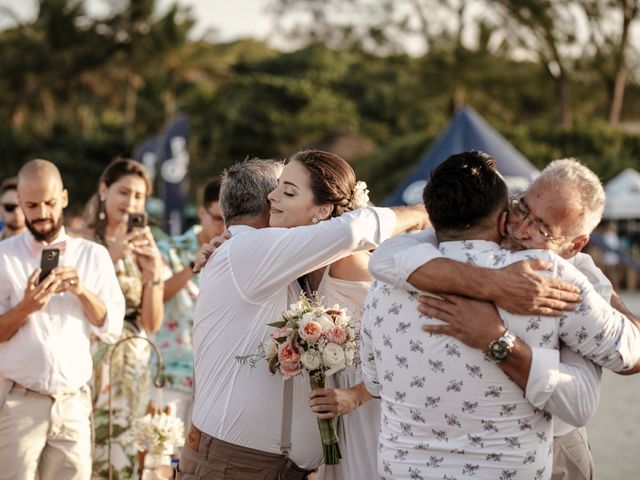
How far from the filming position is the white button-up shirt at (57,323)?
16.3 ft

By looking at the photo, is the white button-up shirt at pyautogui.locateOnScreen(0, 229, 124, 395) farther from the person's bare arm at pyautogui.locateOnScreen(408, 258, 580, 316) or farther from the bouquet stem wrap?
the person's bare arm at pyautogui.locateOnScreen(408, 258, 580, 316)

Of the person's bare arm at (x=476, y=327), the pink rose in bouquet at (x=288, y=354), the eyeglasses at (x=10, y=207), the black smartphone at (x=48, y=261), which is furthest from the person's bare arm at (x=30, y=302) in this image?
the eyeglasses at (x=10, y=207)

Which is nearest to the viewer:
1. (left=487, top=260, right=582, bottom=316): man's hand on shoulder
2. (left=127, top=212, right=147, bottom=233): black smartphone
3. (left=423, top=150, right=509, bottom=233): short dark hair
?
(left=487, top=260, right=582, bottom=316): man's hand on shoulder

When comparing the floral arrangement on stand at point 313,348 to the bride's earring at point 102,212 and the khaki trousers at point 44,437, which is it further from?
the bride's earring at point 102,212

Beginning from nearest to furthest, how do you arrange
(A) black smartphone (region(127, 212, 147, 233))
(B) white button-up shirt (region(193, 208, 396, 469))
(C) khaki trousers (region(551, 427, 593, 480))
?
1. (B) white button-up shirt (region(193, 208, 396, 469))
2. (C) khaki trousers (region(551, 427, 593, 480))
3. (A) black smartphone (region(127, 212, 147, 233))

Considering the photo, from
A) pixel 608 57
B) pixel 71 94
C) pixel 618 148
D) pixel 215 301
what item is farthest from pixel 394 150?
pixel 215 301

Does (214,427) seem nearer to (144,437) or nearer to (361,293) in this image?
(361,293)

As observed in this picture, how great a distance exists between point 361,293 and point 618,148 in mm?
28312

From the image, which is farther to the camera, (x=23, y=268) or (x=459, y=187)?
(x=23, y=268)

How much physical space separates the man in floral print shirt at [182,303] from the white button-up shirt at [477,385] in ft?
11.2

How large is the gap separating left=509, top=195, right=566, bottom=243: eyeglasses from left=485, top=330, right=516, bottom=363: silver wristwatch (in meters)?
0.43

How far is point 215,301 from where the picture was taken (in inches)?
147

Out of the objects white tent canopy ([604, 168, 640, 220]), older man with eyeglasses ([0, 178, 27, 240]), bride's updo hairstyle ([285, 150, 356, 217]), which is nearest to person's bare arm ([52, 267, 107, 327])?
bride's updo hairstyle ([285, 150, 356, 217])

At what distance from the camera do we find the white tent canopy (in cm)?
2331
